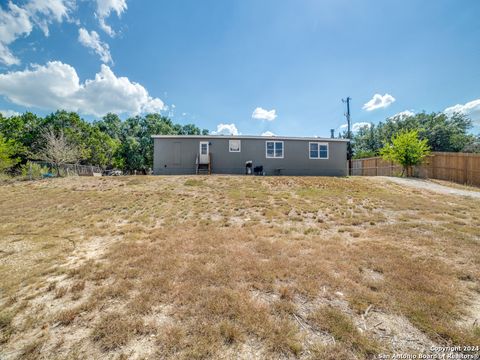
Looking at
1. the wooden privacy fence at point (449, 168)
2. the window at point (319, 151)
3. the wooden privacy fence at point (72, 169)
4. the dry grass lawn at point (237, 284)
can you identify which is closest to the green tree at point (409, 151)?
the wooden privacy fence at point (449, 168)

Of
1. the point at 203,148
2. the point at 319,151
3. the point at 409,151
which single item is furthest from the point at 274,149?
the point at 409,151

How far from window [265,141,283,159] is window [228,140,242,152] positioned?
2.15m

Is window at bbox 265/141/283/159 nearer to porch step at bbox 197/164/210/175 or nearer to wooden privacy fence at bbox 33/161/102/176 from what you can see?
porch step at bbox 197/164/210/175

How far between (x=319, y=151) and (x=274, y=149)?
11.8 feet

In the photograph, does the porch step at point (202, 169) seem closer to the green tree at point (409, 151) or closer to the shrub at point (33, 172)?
the shrub at point (33, 172)

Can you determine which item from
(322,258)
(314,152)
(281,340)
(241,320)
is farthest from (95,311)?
(314,152)

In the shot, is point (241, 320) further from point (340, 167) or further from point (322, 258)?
point (340, 167)

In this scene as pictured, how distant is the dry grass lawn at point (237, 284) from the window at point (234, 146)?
387 inches

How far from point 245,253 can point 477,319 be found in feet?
9.16

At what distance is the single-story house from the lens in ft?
49.1

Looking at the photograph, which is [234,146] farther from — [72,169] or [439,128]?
[439,128]

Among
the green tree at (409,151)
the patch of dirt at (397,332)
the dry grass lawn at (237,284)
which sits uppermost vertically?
the green tree at (409,151)

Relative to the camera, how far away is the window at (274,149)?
50.7ft

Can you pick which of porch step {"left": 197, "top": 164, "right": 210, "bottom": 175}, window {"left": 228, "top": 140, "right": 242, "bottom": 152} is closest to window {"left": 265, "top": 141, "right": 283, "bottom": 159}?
window {"left": 228, "top": 140, "right": 242, "bottom": 152}
